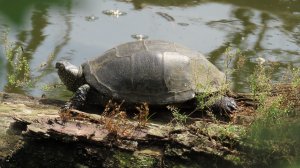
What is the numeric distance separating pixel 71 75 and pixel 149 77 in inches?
27.9

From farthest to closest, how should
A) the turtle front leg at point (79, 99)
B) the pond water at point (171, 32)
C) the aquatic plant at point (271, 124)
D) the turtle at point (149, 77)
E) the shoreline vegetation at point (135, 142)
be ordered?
the pond water at point (171, 32) → the turtle front leg at point (79, 99) → the turtle at point (149, 77) → the shoreline vegetation at point (135, 142) → the aquatic plant at point (271, 124)

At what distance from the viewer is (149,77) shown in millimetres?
3164

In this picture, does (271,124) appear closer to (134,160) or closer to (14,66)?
(134,160)

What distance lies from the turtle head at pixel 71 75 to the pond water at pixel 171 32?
845 mm

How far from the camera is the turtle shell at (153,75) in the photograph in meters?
3.12

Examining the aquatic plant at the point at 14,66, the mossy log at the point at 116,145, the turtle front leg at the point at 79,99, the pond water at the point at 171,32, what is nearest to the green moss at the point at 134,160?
the mossy log at the point at 116,145

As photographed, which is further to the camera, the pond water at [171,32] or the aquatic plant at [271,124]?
the pond water at [171,32]

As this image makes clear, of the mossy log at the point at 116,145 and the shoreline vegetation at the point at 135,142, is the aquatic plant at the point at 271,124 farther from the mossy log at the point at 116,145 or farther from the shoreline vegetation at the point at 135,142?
the mossy log at the point at 116,145

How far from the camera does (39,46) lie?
5332 mm

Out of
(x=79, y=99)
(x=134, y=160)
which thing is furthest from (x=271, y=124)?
(x=79, y=99)

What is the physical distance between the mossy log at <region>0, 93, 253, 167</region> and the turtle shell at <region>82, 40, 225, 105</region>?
0.56 meters

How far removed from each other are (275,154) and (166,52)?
53.7 inches

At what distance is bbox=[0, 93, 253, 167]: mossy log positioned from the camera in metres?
2.39

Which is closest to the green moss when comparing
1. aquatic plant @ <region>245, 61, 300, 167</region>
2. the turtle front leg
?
aquatic plant @ <region>245, 61, 300, 167</region>
